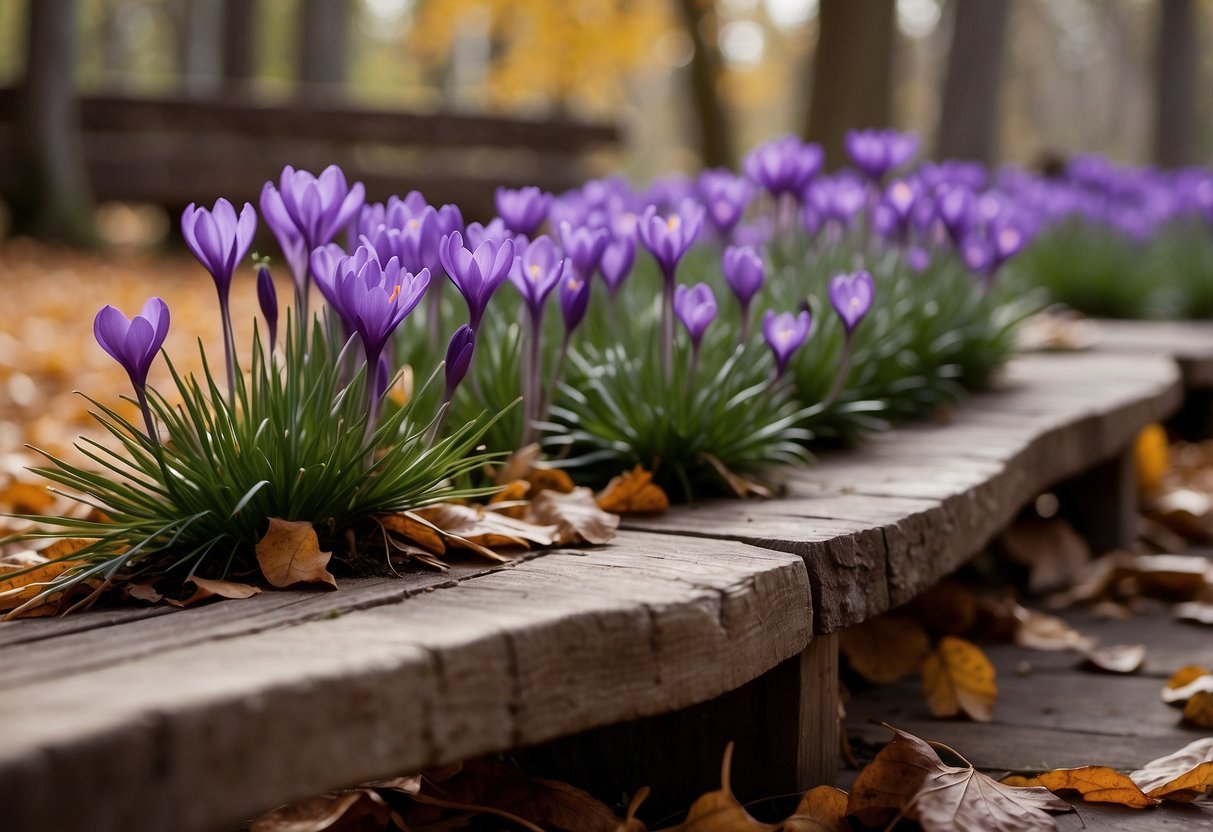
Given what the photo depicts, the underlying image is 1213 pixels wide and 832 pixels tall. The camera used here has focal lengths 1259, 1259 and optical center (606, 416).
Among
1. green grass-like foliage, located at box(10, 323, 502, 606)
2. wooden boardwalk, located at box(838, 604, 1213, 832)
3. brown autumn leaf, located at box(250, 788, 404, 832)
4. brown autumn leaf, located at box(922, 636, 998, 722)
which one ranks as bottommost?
wooden boardwalk, located at box(838, 604, 1213, 832)

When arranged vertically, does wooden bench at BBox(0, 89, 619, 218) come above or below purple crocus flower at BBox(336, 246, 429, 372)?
above

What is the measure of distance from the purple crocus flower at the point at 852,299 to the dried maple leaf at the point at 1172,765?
91 centimetres

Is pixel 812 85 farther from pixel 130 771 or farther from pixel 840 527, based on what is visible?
pixel 130 771

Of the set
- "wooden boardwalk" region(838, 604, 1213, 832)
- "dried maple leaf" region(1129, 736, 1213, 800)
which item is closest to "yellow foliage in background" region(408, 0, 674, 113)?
"wooden boardwalk" region(838, 604, 1213, 832)

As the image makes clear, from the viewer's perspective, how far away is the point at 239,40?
53.8 ft

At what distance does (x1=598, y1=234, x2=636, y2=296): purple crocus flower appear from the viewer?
96.3 inches

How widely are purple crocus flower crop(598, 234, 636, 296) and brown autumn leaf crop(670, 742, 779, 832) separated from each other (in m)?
1.14

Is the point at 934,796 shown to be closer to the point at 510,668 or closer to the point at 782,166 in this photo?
the point at 510,668

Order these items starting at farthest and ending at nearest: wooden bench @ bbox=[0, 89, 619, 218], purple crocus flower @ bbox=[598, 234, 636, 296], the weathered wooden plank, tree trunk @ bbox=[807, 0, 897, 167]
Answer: wooden bench @ bbox=[0, 89, 619, 218]
tree trunk @ bbox=[807, 0, 897, 167]
purple crocus flower @ bbox=[598, 234, 636, 296]
the weathered wooden plank

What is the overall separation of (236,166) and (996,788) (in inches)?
482

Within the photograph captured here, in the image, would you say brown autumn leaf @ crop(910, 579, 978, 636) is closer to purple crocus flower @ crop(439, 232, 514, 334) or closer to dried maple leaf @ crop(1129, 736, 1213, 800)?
dried maple leaf @ crop(1129, 736, 1213, 800)

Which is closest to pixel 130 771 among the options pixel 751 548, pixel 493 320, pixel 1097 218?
pixel 751 548

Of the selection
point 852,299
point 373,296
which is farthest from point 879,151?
point 373,296

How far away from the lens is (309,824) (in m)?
1.54
